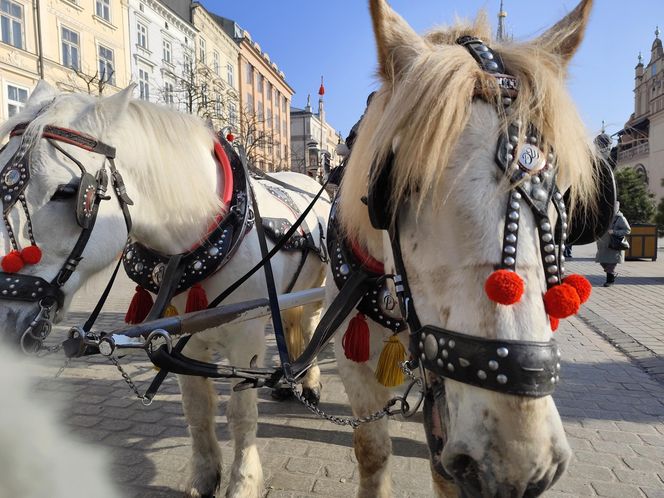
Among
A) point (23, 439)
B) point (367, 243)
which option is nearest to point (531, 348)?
point (367, 243)

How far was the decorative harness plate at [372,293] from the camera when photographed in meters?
1.70

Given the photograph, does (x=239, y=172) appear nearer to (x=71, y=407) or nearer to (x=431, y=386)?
(x=431, y=386)

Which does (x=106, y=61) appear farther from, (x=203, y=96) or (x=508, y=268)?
(x=508, y=268)

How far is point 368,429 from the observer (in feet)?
6.30

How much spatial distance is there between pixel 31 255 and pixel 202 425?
1.34 metres

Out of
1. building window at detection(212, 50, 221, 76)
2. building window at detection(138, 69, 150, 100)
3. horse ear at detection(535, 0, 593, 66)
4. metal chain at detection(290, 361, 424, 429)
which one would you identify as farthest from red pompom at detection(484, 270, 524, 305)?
Answer: building window at detection(212, 50, 221, 76)

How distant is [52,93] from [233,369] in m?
1.47

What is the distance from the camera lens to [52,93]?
6.51ft

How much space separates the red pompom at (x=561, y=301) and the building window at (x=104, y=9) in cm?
2284

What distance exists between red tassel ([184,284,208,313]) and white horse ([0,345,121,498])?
0.65m

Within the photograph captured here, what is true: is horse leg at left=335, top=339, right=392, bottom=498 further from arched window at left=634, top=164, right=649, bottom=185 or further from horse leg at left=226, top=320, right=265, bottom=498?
arched window at left=634, top=164, right=649, bottom=185

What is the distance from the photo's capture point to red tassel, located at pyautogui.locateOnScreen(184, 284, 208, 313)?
2074 mm

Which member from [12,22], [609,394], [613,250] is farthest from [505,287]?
[12,22]

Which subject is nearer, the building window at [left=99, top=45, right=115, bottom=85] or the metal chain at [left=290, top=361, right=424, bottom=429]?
the metal chain at [left=290, top=361, right=424, bottom=429]
